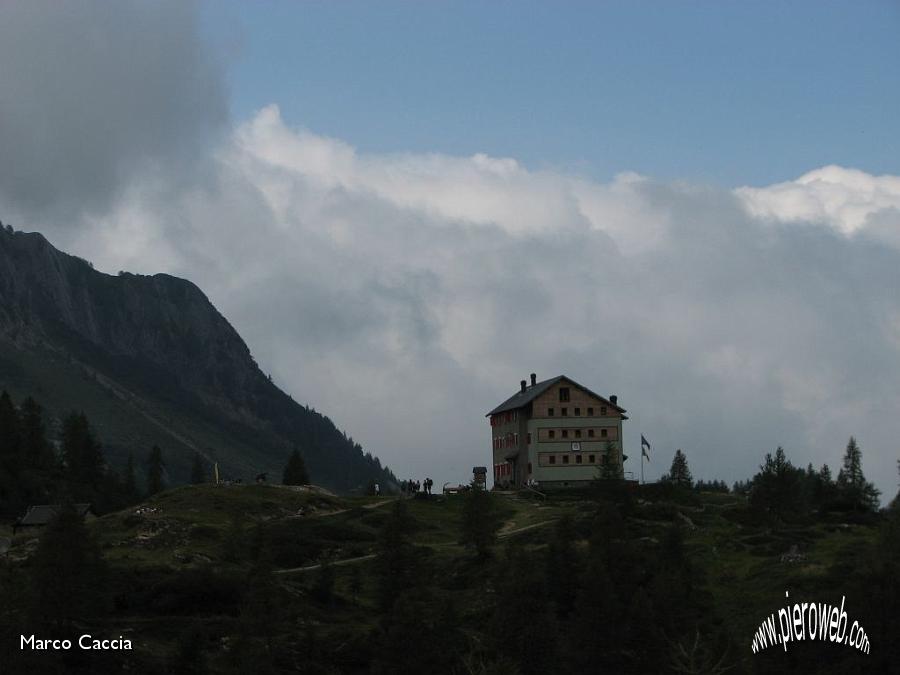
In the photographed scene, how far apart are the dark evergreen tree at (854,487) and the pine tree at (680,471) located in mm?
17242

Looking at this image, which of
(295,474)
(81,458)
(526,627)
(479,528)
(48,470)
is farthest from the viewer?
(81,458)

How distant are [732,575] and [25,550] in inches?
2135

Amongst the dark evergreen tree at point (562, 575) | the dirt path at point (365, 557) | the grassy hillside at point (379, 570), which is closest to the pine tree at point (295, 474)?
the grassy hillside at point (379, 570)

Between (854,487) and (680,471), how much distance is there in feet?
89.2

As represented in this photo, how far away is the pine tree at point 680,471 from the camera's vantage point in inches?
5828

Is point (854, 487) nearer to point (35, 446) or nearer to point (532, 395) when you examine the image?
point (532, 395)

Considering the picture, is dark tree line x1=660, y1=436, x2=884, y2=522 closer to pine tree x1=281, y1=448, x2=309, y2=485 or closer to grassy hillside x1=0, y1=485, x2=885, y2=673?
grassy hillside x1=0, y1=485, x2=885, y2=673

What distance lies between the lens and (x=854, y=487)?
128m

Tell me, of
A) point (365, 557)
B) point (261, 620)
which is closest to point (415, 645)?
point (261, 620)

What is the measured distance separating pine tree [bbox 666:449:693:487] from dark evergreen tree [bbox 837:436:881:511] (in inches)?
679

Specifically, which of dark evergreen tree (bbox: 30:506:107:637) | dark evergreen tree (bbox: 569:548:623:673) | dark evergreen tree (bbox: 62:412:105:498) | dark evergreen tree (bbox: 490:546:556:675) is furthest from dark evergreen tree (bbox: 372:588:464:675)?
dark evergreen tree (bbox: 62:412:105:498)

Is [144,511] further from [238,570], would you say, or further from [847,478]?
[847,478]

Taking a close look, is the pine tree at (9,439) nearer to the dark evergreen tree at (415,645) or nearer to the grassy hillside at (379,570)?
the grassy hillside at (379,570)

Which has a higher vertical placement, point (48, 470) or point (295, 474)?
point (48, 470)
